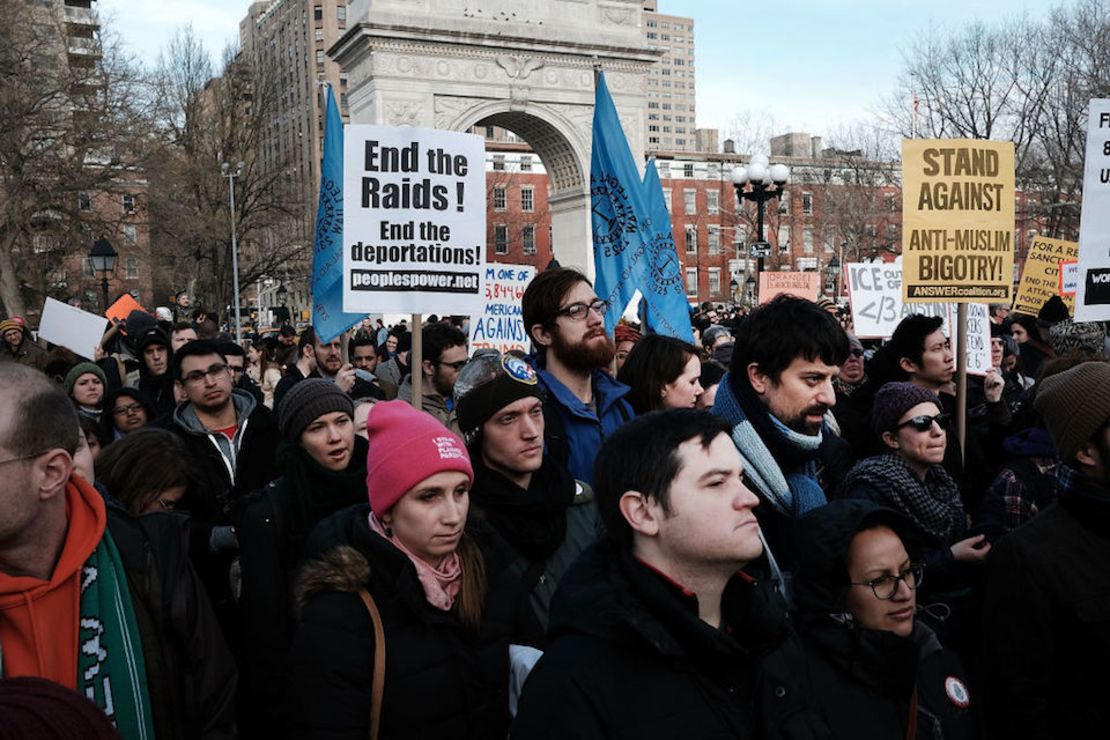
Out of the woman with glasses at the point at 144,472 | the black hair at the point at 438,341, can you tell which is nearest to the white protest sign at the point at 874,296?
the black hair at the point at 438,341

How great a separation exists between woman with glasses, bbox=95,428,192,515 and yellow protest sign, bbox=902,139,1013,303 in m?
4.02

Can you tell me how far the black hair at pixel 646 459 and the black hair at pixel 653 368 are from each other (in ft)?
6.94

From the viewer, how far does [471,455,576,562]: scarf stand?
3180 millimetres

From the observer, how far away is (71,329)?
9.45 metres

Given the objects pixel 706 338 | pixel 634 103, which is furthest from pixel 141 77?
pixel 706 338

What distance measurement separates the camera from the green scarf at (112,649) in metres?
2.45

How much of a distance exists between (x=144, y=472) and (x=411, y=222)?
2.04 metres

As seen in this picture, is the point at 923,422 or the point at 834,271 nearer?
the point at 923,422

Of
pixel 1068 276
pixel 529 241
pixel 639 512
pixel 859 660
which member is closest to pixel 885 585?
pixel 859 660

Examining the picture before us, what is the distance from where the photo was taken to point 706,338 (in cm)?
1030

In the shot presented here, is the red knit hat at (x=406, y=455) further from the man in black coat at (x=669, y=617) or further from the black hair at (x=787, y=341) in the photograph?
the black hair at (x=787, y=341)

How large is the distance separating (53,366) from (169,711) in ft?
26.0

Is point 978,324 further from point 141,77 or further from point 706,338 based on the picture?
point 141,77

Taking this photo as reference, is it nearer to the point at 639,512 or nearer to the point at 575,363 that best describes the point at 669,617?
the point at 639,512
